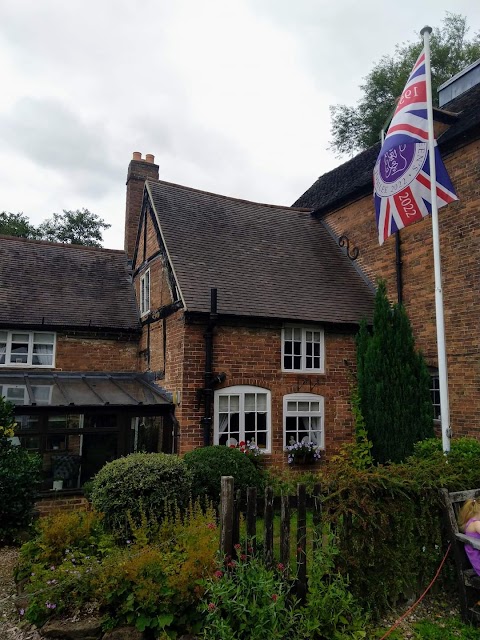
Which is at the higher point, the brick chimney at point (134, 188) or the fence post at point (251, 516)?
the brick chimney at point (134, 188)

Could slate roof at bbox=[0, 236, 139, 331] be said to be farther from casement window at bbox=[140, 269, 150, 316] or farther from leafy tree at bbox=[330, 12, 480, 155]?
leafy tree at bbox=[330, 12, 480, 155]

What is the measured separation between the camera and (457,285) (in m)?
10.9

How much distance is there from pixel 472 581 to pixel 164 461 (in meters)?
4.93

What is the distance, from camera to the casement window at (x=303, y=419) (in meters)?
11.5

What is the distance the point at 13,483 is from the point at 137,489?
201 cm

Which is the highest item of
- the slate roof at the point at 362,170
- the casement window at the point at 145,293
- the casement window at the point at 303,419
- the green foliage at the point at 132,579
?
the slate roof at the point at 362,170

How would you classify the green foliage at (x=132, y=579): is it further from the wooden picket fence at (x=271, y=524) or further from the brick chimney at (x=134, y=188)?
the brick chimney at (x=134, y=188)

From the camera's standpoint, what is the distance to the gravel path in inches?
186

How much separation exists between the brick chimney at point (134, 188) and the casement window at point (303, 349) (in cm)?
839

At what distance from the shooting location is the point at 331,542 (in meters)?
4.43

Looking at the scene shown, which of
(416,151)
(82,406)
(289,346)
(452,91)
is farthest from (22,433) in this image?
(452,91)

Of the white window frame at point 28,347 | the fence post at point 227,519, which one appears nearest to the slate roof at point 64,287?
the white window frame at point 28,347

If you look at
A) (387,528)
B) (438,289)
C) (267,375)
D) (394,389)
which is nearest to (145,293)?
(267,375)

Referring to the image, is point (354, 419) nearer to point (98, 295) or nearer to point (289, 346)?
point (289, 346)
